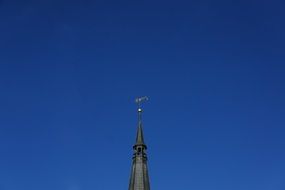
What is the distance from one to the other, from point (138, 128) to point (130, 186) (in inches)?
530

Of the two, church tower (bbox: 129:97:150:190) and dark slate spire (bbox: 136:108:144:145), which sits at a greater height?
dark slate spire (bbox: 136:108:144:145)

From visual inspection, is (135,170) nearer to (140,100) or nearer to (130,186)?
(130,186)

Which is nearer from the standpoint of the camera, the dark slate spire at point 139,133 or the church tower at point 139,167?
the church tower at point 139,167

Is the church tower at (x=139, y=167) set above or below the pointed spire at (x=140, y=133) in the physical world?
below

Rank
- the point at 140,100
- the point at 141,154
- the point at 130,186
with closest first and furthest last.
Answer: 1. the point at 130,186
2. the point at 141,154
3. the point at 140,100

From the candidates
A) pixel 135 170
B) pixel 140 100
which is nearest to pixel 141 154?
pixel 135 170

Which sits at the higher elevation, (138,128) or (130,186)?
(138,128)

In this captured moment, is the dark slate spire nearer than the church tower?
No

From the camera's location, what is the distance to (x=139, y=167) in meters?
85.6

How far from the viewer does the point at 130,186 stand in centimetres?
8231

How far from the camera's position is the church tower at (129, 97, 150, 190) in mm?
82419

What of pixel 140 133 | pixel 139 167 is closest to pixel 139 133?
pixel 140 133

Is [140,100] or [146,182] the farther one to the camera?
[140,100]

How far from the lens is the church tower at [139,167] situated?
82.4 metres
